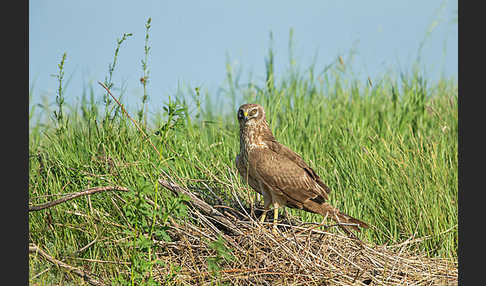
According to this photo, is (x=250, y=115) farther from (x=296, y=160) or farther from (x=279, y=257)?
(x=279, y=257)

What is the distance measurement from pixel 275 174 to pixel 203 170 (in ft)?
3.36

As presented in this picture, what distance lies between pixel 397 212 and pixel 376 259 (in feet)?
3.78

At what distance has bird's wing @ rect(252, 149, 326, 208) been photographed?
518cm

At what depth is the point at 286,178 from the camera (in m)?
5.20

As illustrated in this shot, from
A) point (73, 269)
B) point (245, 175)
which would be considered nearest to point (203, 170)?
point (245, 175)

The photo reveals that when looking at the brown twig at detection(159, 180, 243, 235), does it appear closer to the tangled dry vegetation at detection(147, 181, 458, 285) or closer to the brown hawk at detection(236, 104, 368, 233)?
the tangled dry vegetation at detection(147, 181, 458, 285)

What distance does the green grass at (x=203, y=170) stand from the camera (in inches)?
182

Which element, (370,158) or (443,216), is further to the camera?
(370,158)

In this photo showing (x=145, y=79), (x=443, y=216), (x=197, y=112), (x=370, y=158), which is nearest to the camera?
(x=145, y=79)

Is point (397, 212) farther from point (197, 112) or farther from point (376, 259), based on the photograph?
point (197, 112)

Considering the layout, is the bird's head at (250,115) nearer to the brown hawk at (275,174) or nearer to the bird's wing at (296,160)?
the brown hawk at (275,174)

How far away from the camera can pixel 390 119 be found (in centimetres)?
874

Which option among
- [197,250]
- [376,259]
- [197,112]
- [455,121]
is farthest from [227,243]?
[455,121]

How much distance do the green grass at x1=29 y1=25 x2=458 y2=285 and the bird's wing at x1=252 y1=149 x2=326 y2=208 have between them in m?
0.46
